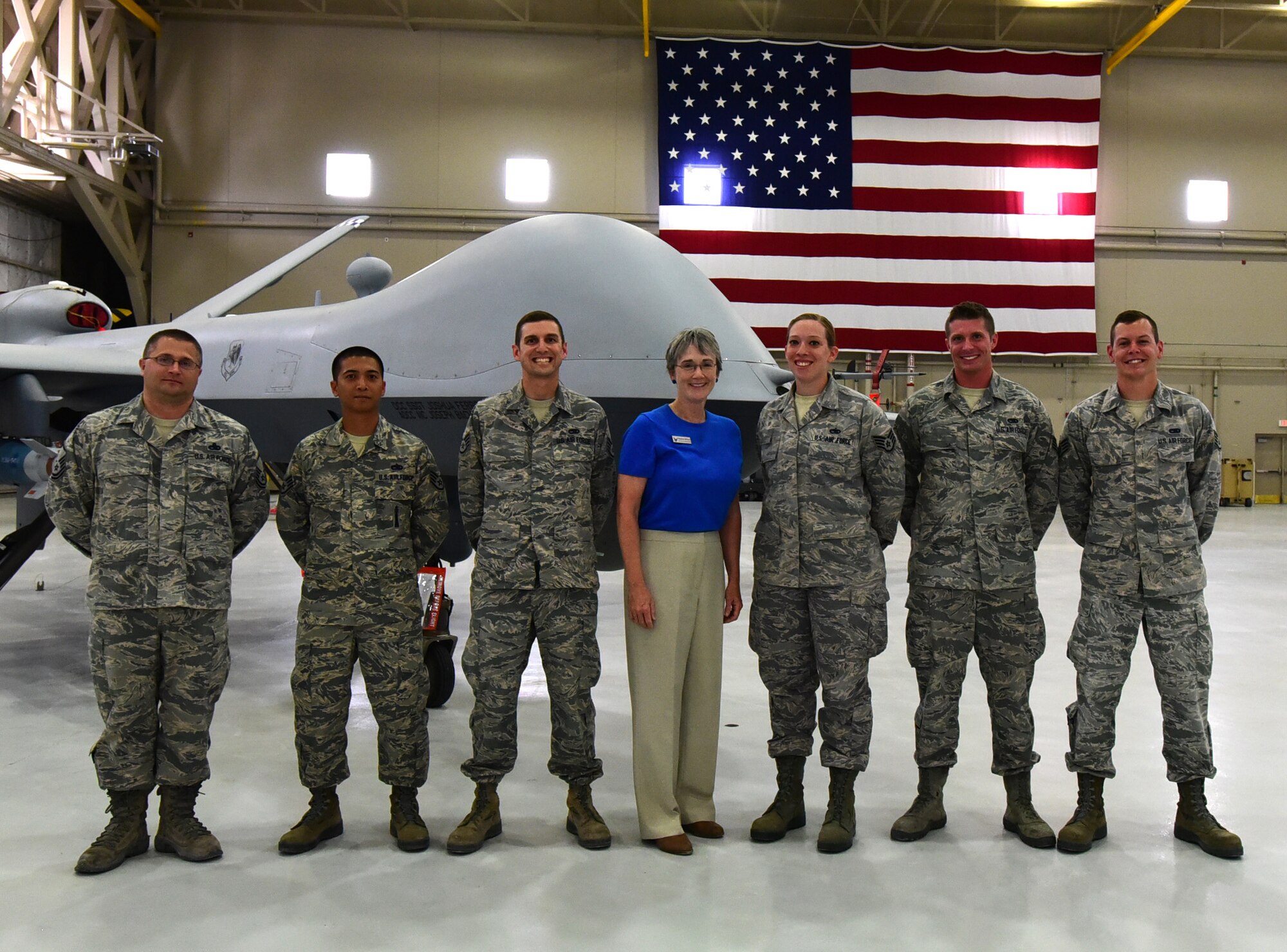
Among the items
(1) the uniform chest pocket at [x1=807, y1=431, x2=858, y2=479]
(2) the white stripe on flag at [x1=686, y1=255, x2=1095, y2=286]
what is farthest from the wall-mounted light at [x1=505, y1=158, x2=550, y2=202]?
(1) the uniform chest pocket at [x1=807, y1=431, x2=858, y2=479]

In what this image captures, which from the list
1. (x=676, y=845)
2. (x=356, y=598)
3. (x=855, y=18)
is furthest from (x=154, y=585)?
(x=855, y=18)

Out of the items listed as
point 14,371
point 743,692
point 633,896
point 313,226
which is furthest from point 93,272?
point 633,896

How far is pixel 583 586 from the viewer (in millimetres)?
3287

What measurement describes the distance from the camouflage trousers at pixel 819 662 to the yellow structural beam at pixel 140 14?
810 inches

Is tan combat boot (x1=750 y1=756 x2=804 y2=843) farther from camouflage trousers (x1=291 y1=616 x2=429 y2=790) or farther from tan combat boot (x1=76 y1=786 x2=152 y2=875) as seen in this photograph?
tan combat boot (x1=76 y1=786 x2=152 y2=875)

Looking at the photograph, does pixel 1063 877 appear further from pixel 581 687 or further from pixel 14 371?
pixel 14 371

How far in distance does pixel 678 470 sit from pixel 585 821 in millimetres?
1311

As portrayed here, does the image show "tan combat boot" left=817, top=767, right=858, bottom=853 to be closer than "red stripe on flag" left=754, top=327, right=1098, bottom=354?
Yes

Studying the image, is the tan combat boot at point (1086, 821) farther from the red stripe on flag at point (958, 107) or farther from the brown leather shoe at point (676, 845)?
the red stripe on flag at point (958, 107)

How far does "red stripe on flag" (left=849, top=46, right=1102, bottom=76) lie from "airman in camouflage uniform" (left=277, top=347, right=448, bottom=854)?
19821 mm

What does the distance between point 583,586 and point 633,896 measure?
1022 millimetres

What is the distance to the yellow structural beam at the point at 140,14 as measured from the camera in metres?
18.2

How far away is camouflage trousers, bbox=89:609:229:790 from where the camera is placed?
10.2 ft

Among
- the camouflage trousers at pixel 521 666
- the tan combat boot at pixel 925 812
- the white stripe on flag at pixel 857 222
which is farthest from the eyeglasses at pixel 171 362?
the white stripe on flag at pixel 857 222
